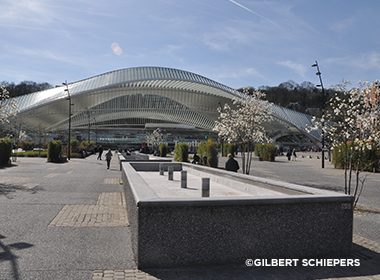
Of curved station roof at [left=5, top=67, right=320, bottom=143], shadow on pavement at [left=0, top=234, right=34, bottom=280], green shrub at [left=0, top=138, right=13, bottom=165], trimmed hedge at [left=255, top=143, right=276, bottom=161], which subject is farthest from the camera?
curved station roof at [left=5, top=67, right=320, bottom=143]

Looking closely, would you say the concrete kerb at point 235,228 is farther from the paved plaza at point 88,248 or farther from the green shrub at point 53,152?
the green shrub at point 53,152

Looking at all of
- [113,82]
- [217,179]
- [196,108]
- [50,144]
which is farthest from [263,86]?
[217,179]

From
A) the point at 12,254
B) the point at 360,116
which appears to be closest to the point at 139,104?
the point at 360,116

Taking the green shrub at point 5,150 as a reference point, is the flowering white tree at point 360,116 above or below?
above

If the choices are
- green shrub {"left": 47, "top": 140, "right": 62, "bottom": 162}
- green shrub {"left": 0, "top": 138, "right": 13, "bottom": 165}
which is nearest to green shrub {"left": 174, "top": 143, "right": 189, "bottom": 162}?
green shrub {"left": 47, "top": 140, "right": 62, "bottom": 162}

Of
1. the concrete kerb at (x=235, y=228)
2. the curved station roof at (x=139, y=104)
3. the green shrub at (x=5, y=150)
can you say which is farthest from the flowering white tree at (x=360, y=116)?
the curved station roof at (x=139, y=104)

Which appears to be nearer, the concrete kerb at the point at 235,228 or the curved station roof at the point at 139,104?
the concrete kerb at the point at 235,228

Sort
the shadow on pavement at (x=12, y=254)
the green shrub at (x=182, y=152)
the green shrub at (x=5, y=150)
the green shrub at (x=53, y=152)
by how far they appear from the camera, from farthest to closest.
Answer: the green shrub at (x=53, y=152), the green shrub at (x=182, y=152), the green shrub at (x=5, y=150), the shadow on pavement at (x=12, y=254)

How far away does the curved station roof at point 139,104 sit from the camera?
247 feet

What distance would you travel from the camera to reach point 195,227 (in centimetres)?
458

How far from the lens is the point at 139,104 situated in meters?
85.5

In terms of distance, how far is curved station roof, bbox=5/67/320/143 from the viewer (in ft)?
247

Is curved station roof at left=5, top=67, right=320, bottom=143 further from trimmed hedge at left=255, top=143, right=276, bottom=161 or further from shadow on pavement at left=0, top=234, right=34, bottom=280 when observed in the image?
shadow on pavement at left=0, top=234, right=34, bottom=280

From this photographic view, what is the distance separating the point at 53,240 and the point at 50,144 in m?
26.1
